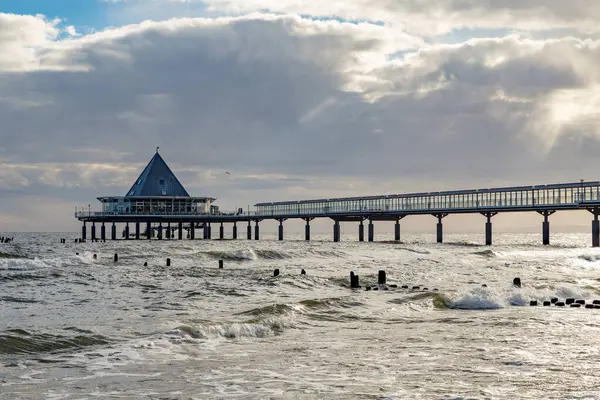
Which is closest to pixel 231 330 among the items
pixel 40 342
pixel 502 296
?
pixel 40 342

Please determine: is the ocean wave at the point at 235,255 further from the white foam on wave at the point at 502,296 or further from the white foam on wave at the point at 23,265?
the white foam on wave at the point at 502,296

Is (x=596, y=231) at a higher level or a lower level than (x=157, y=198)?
lower

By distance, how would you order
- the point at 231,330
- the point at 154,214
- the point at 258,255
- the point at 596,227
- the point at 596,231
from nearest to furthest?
the point at 231,330 → the point at 258,255 → the point at 596,227 → the point at 596,231 → the point at 154,214

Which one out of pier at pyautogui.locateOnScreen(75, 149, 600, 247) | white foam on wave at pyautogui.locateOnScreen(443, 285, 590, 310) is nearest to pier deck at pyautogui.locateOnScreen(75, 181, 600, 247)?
pier at pyautogui.locateOnScreen(75, 149, 600, 247)

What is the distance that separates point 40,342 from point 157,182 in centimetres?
10224

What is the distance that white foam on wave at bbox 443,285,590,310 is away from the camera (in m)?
21.1

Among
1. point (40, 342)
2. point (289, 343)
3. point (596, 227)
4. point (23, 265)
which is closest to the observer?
point (40, 342)

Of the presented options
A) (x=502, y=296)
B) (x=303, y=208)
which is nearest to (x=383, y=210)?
(x=303, y=208)

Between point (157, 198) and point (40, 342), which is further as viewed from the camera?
point (157, 198)

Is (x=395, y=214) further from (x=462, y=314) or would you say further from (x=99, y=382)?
(x=99, y=382)

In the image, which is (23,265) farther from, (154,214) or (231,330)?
(154,214)

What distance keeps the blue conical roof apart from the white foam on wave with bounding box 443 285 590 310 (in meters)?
93.4

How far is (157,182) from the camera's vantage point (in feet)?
375

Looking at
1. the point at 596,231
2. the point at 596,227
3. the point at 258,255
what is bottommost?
the point at 258,255
